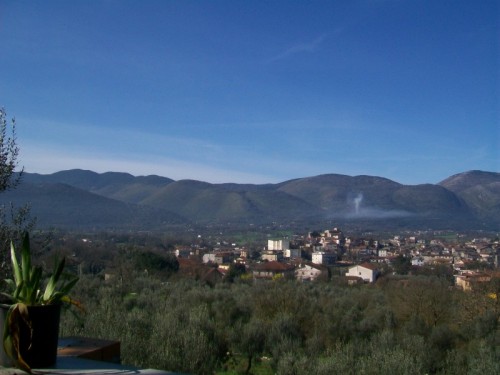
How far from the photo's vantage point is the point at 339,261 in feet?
179

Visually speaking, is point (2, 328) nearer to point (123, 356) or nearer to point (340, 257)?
point (123, 356)

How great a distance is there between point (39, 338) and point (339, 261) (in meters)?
53.0

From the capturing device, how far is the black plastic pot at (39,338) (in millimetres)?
3059

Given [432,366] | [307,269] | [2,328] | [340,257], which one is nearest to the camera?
[2,328]

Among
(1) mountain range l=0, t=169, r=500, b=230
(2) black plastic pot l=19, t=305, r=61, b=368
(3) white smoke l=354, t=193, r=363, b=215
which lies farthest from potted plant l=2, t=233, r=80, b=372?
(3) white smoke l=354, t=193, r=363, b=215

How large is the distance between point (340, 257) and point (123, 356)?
168 feet

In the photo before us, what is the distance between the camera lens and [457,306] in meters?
19.8

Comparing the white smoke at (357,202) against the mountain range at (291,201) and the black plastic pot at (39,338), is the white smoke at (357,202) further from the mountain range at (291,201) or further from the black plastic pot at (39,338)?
the black plastic pot at (39,338)

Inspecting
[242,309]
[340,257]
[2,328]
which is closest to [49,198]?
[340,257]

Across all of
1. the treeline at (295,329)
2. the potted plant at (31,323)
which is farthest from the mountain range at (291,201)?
the potted plant at (31,323)

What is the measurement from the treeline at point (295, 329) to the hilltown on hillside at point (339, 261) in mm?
4185

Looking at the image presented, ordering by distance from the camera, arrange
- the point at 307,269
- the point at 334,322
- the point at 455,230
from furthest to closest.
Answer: the point at 455,230
the point at 307,269
the point at 334,322

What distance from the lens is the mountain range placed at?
114 metres

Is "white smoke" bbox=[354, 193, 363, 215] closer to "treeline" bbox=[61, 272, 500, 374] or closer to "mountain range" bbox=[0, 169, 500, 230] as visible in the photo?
"mountain range" bbox=[0, 169, 500, 230]
